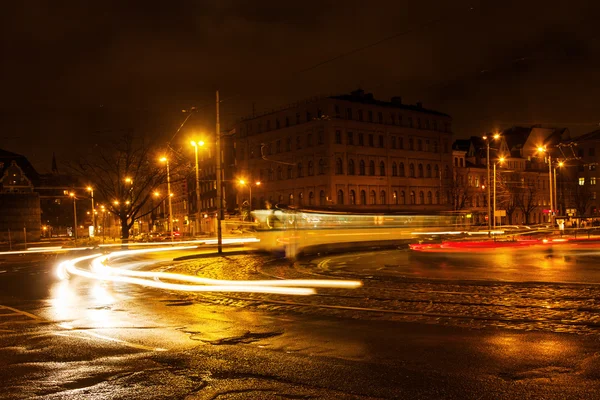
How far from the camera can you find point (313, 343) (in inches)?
358

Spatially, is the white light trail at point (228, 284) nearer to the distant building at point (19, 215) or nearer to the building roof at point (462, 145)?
the distant building at point (19, 215)

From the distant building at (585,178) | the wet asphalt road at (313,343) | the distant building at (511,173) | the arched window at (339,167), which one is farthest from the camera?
the distant building at (585,178)

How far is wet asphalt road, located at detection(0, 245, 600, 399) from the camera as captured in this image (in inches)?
263

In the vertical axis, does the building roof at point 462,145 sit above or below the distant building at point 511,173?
above

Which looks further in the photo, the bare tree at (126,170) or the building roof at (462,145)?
the building roof at (462,145)

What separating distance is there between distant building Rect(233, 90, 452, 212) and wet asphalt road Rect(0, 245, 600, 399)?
213 ft

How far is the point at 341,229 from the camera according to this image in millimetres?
39594

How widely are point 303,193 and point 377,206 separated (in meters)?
10.8

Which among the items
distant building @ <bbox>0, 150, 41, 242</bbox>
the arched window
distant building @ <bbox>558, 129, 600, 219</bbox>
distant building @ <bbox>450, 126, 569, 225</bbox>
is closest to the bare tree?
distant building @ <bbox>0, 150, 41, 242</bbox>

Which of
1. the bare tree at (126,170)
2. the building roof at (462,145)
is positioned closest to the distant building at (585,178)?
the building roof at (462,145)

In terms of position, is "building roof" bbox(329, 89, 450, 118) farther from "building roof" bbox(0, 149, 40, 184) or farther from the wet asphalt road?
the wet asphalt road

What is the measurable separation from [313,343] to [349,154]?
7491 centimetres

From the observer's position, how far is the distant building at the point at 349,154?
269ft

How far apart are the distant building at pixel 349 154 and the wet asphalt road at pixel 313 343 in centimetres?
6507
